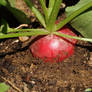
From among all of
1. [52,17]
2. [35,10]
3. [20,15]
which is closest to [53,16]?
[52,17]

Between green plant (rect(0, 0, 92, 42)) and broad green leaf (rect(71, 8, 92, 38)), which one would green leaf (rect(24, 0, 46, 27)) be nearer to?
green plant (rect(0, 0, 92, 42))

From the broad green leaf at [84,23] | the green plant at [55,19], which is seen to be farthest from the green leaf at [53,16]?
the broad green leaf at [84,23]

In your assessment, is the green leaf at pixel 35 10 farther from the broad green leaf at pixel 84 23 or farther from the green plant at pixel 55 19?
the broad green leaf at pixel 84 23

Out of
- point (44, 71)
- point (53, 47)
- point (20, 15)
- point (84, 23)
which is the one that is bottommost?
point (44, 71)

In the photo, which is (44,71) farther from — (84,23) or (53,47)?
(84,23)

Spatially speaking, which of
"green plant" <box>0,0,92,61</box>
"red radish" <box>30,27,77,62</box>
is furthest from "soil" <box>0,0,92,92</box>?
"green plant" <box>0,0,92,61</box>

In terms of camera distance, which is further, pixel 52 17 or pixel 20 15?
pixel 20 15

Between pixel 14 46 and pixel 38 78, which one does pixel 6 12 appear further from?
pixel 38 78
